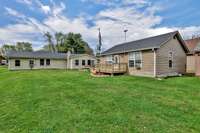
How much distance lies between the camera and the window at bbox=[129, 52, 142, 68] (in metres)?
16.4

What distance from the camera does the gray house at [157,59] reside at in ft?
48.6

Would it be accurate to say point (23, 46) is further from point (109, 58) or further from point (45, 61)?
point (109, 58)

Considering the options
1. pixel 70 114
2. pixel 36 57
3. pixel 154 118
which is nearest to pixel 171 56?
pixel 154 118

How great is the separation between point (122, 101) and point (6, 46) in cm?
8443

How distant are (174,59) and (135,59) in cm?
388

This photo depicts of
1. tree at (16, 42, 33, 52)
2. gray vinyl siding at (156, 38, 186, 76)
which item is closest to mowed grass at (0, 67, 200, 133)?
gray vinyl siding at (156, 38, 186, 76)

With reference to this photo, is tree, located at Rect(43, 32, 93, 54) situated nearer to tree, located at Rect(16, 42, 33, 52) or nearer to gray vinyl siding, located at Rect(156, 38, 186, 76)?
tree, located at Rect(16, 42, 33, 52)

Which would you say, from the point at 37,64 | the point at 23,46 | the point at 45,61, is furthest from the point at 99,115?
the point at 23,46

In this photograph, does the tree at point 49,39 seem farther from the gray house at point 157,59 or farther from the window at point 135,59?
the window at point 135,59

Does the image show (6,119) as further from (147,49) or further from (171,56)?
(171,56)

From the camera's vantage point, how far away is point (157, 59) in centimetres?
1470

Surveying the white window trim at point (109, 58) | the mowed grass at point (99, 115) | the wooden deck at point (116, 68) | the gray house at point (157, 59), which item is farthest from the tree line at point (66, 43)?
the mowed grass at point (99, 115)

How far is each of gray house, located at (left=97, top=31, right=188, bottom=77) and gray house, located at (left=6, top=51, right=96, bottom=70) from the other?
15292 mm

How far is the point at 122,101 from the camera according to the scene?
21.7 ft
